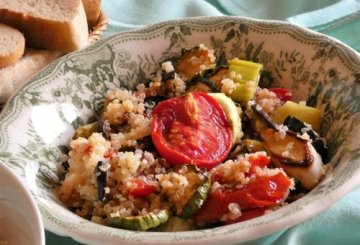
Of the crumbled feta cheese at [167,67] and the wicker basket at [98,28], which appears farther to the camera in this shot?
the wicker basket at [98,28]

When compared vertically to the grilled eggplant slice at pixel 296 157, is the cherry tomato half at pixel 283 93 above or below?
below

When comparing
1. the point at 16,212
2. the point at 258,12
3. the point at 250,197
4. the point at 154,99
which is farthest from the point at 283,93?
the point at 16,212

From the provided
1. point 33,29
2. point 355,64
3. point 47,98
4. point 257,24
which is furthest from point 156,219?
point 33,29

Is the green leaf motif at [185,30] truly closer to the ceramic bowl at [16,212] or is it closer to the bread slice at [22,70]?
the bread slice at [22,70]

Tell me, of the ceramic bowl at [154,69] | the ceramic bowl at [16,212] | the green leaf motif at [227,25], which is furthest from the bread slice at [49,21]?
the ceramic bowl at [16,212]

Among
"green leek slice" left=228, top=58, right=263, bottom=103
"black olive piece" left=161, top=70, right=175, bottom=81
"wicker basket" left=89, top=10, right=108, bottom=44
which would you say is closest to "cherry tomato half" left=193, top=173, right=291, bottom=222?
"green leek slice" left=228, top=58, right=263, bottom=103

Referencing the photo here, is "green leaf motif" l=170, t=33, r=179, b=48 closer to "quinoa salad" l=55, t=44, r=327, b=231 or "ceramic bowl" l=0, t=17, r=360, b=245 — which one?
"ceramic bowl" l=0, t=17, r=360, b=245

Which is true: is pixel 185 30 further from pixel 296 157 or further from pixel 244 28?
pixel 296 157
